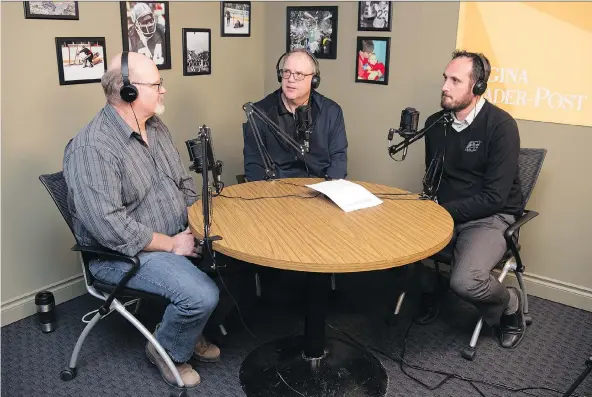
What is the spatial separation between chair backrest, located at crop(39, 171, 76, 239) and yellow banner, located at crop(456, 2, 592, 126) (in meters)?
2.25

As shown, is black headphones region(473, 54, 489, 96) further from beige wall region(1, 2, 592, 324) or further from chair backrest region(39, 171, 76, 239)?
chair backrest region(39, 171, 76, 239)

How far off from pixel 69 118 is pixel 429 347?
2.18 metres

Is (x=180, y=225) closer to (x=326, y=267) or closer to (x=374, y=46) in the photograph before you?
(x=326, y=267)

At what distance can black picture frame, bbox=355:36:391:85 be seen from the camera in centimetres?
347

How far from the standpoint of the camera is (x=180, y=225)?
8.31 ft

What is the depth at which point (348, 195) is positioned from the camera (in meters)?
2.45

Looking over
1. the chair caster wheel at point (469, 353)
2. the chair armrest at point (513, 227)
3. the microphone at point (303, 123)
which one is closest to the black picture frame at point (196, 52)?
the microphone at point (303, 123)

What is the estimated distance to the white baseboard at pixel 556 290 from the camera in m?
3.12

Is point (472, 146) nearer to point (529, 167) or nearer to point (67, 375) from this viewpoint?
point (529, 167)

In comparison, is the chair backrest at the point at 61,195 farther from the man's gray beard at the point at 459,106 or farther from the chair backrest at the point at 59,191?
the man's gray beard at the point at 459,106

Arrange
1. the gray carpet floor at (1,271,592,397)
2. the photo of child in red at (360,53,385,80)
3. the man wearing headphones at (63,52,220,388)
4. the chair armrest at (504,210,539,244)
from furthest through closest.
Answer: the photo of child in red at (360,53,385,80), the chair armrest at (504,210,539,244), the gray carpet floor at (1,271,592,397), the man wearing headphones at (63,52,220,388)

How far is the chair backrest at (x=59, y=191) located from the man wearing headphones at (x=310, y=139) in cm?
104

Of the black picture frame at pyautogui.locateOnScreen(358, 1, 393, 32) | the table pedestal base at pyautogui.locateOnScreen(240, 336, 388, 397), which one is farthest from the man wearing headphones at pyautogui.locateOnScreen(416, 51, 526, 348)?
the black picture frame at pyautogui.locateOnScreen(358, 1, 393, 32)

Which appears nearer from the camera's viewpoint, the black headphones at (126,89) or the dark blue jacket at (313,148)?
the black headphones at (126,89)
